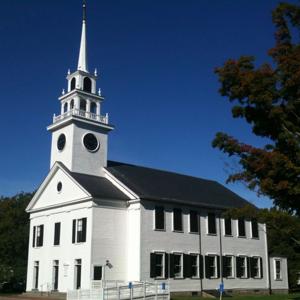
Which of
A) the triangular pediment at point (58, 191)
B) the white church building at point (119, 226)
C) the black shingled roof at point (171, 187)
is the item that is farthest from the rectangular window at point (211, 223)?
the triangular pediment at point (58, 191)

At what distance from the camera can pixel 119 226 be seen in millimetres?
37156

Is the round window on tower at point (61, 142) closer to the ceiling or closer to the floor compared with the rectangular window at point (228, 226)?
closer to the ceiling

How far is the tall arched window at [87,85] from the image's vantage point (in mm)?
42612

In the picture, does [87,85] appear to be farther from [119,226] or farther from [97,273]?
[97,273]

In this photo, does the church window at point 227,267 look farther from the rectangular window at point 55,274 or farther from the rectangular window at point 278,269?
the rectangular window at point 55,274

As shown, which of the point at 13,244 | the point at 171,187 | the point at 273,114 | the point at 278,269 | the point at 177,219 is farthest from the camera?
the point at 13,244

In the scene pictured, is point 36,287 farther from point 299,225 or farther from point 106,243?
point 299,225

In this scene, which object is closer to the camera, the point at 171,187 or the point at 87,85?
the point at 171,187

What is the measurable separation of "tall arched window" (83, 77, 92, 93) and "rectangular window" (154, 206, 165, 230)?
12.5 meters

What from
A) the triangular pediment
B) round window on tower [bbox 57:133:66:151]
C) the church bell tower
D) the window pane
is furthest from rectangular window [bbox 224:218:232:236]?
round window on tower [bbox 57:133:66:151]

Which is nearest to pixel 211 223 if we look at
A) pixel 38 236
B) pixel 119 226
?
pixel 119 226

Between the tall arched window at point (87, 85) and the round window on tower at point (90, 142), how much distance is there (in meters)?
4.24

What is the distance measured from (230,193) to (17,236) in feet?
78.9

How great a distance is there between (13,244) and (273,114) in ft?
134
